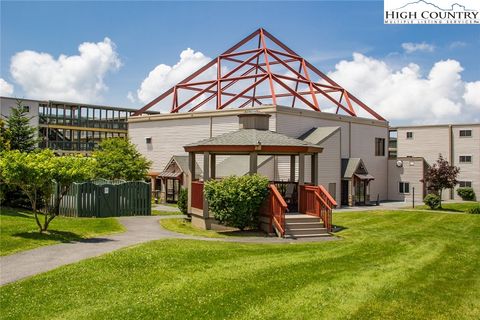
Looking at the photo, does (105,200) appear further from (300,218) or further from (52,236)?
(300,218)

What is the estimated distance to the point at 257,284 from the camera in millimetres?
12219

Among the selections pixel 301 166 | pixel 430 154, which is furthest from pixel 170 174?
pixel 430 154

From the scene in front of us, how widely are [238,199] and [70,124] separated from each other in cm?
7134

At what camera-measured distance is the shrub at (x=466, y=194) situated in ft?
167

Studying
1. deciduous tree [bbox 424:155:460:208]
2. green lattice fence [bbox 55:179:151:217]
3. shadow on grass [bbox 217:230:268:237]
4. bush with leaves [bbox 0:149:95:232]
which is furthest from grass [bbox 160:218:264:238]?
deciduous tree [bbox 424:155:460:208]

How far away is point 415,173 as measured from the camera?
4828cm

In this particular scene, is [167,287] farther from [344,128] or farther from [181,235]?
[344,128]

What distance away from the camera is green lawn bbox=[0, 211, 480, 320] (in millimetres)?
10289

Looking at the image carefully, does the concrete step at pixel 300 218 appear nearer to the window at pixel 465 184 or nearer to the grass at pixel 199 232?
the grass at pixel 199 232

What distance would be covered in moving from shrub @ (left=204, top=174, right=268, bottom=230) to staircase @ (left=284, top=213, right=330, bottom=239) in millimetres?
1794

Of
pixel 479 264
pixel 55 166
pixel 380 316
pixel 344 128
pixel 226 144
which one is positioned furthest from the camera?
pixel 344 128

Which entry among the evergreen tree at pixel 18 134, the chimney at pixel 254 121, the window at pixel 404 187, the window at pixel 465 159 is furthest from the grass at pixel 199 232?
the window at pixel 465 159

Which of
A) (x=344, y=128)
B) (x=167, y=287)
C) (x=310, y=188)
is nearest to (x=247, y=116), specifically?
(x=310, y=188)

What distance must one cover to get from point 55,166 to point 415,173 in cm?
3986
